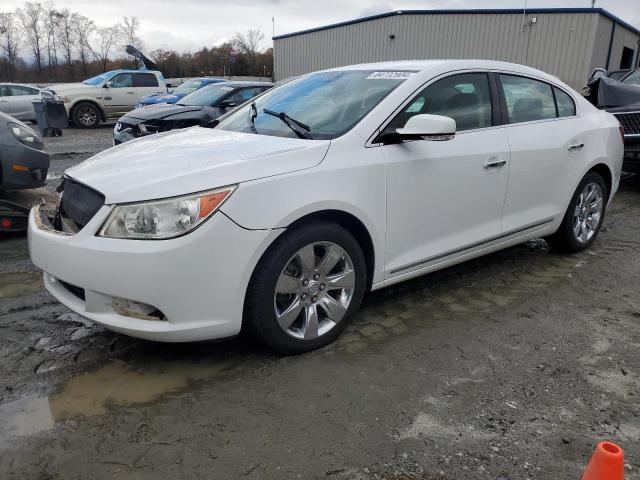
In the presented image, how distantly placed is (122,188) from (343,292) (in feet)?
4.41

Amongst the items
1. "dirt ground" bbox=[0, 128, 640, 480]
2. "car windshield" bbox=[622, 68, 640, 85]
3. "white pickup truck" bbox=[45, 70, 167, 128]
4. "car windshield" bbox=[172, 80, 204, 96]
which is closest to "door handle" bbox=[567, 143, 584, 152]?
"dirt ground" bbox=[0, 128, 640, 480]

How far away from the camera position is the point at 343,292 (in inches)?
122

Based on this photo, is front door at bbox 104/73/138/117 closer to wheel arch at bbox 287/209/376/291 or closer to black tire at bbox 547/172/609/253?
black tire at bbox 547/172/609/253

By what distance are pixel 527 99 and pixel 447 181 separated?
1.27 meters

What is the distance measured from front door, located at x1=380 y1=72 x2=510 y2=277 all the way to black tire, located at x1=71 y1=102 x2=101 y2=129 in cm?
1453

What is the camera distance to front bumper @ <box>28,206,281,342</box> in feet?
8.00

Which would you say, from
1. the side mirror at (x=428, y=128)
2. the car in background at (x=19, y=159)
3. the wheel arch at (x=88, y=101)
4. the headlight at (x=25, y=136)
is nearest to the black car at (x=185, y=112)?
the headlight at (x=25, y=136)

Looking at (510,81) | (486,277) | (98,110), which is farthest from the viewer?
(98,110)

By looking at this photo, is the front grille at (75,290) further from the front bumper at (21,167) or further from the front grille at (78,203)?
the front bumper at (21,167)

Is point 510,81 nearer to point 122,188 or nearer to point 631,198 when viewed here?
point 122,188

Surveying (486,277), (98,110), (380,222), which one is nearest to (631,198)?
(486,277)

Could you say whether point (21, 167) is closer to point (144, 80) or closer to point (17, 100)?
point (144, 80)

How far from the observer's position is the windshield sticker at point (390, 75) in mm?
3439

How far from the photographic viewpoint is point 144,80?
53.5 ft
